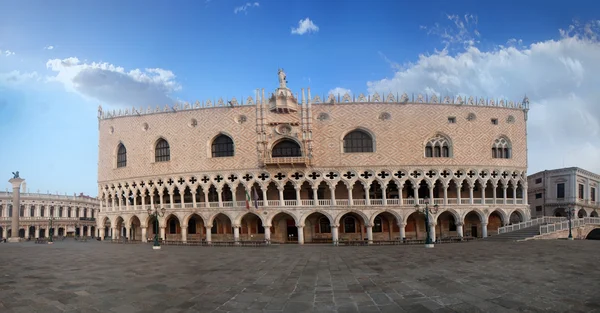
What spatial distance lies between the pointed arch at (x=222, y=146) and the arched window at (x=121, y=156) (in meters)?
12.9

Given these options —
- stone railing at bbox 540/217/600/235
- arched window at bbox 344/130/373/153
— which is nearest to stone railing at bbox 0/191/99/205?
arched window at bbox 344/130/373/153

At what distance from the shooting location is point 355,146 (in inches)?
1560

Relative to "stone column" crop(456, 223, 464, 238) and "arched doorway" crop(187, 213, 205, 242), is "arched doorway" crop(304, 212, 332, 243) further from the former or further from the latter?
"stone column" crop(456, 223, 464, 238)

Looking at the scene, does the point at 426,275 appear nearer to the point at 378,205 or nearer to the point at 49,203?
the point at 378,205

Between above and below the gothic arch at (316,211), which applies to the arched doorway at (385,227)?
below

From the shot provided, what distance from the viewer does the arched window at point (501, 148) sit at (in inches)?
1617

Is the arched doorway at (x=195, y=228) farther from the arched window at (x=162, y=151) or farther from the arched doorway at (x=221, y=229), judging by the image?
the arched window at (x=162, y=151)

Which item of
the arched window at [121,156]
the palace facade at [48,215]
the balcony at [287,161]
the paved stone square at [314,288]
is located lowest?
the palace facade at [48,215]

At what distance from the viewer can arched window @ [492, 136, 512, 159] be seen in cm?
4106

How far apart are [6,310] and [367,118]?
34101 mm

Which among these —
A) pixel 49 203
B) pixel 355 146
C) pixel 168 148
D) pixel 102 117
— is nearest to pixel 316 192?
pixel 355 146

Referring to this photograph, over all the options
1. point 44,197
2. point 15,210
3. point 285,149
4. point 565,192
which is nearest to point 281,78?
point 285,149

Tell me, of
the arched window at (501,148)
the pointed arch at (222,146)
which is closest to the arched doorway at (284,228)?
the pointed arch at (222,146)

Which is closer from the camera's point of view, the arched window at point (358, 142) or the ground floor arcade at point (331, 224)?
the ground floor arcade at point (331, 224)
